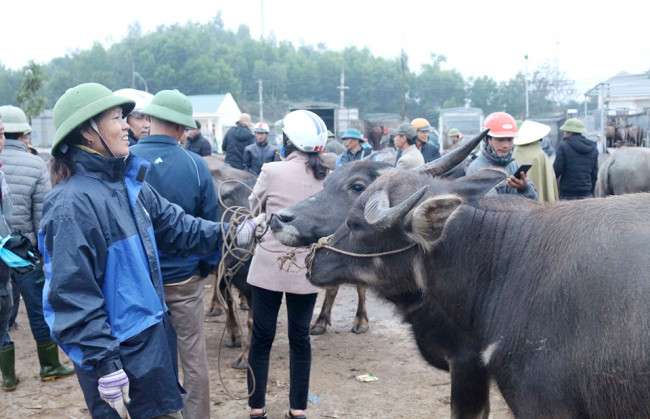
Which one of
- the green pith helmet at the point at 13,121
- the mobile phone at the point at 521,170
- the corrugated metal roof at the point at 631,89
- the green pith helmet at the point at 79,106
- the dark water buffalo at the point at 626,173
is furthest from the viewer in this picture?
the corrugated metal roof at the point at 631,89

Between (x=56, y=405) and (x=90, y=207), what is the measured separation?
3576 mm

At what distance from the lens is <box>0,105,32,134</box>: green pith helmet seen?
680 cm

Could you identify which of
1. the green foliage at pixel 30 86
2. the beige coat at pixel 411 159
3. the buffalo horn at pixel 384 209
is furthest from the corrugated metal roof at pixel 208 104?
the buffalo horn at pixel 384 209

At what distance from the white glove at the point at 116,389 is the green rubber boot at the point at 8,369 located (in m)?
3.80

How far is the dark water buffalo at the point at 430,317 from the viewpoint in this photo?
4336 mm

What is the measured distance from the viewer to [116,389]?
300 centimetres

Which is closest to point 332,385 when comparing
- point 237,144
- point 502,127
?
point 502,127

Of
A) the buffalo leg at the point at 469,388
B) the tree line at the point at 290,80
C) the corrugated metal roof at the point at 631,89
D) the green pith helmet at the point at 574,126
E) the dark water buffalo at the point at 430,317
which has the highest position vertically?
the tree line at the point at 290,80

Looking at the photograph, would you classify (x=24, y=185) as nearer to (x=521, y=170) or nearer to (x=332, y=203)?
(x=332, y=203)

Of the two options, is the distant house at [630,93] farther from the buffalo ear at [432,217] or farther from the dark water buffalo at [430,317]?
the buffalo ear at [432,217]

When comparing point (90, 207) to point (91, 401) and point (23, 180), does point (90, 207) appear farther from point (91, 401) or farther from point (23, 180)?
point (23, 180)

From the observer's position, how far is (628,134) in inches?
754

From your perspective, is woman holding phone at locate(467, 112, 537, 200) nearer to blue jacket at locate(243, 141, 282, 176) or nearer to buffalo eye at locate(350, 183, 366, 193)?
buffalo eye at locate(350, 183, 366, 193)

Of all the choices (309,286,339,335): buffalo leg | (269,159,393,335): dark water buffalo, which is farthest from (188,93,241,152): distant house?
(269,159,393,335): dark water buffalo
